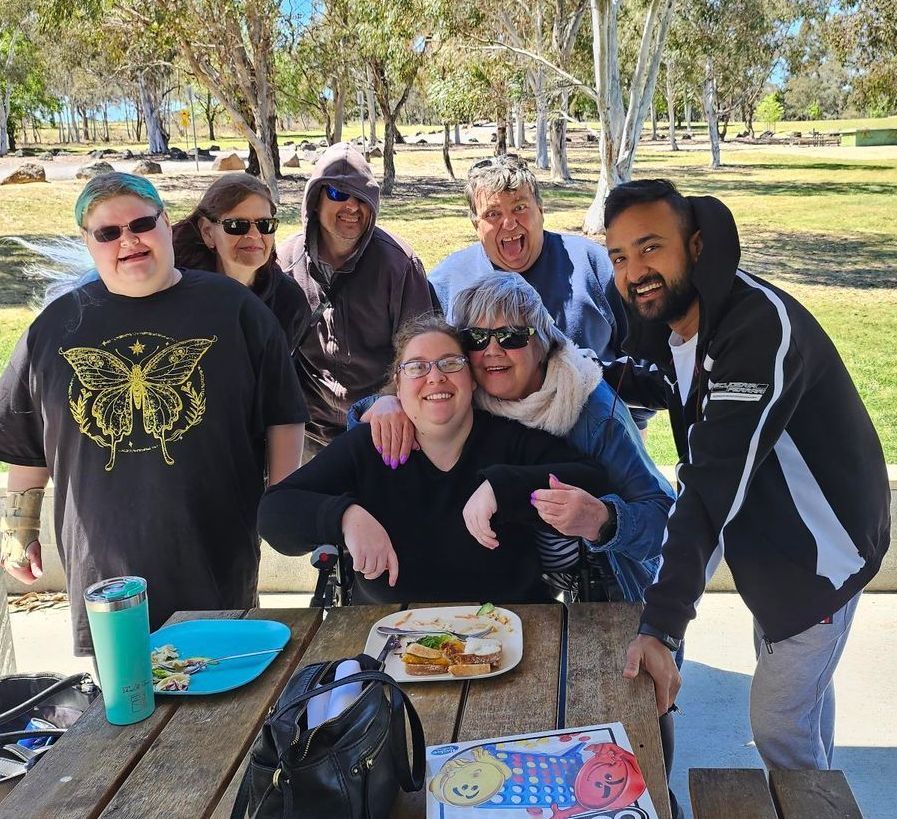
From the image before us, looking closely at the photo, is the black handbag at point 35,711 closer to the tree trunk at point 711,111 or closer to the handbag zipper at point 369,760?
the handbag zipper at point 369,760

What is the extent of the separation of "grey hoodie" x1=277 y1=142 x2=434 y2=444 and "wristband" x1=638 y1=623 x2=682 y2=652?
1.67 metres

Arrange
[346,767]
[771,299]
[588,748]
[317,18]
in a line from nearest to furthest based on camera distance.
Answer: [346,767] < [588,748] < [771,299] < [317,18]

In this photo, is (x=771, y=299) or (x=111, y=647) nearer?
(x=111, y=647)

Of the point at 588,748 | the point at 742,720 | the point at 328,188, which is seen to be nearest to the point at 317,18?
the point at 328,188

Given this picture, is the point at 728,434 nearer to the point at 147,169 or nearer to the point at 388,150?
the point at 388,150

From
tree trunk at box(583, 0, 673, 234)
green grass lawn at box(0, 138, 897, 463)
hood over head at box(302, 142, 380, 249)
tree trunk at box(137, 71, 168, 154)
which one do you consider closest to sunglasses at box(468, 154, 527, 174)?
hood over head at box(302, 142, 380, 249)

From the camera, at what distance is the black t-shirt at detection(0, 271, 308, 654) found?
91.2 inches

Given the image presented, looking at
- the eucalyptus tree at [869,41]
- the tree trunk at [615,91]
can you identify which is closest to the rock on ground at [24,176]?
the tree trunk at [615,91]

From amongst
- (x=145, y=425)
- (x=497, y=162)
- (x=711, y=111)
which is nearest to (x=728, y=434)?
(x=145, y=425)

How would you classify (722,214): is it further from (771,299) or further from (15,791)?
(15,791)

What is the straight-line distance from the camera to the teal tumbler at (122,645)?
152 cm

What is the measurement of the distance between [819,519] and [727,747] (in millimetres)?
1279

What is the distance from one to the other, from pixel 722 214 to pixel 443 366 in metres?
0.70

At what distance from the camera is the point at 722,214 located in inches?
75.5
